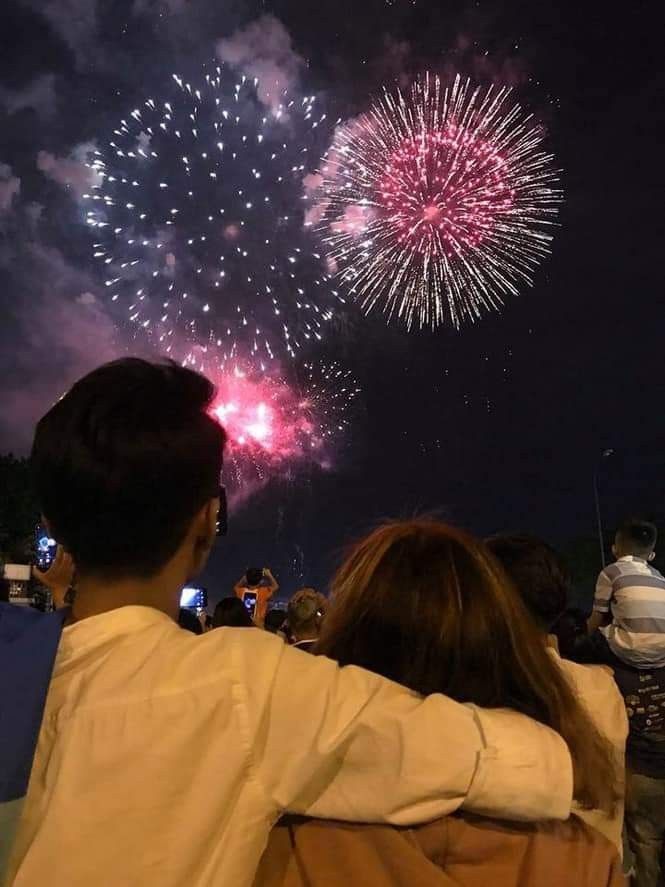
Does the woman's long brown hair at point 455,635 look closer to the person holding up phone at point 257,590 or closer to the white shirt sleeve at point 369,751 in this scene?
the white shirt sleeve at point 369,751

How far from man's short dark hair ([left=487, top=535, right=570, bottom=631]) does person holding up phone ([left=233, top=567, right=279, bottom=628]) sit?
655 centimetres

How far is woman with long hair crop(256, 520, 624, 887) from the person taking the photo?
133 centimetres

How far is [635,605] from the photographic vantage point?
160 inches

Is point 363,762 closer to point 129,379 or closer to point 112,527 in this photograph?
point 112,527

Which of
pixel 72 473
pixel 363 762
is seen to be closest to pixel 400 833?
pixel 363 762

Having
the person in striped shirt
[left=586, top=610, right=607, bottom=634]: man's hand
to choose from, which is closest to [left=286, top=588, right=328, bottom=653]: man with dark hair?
[left=586, top=610, right=607, bottom=634]: man's hand

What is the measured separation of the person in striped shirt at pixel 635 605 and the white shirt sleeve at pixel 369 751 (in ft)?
10.00

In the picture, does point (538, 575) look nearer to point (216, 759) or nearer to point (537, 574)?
point (537, 574)

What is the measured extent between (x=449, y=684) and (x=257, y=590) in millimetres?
8203

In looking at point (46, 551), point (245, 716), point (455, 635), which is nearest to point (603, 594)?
point (455, 635)

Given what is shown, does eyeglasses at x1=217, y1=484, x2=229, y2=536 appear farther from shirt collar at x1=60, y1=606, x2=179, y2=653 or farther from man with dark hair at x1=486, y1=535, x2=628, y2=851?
man with dark hair at x1=486, y1=535, x2=628, y2=851

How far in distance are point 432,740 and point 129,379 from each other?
2.73ft

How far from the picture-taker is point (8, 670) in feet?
3.76

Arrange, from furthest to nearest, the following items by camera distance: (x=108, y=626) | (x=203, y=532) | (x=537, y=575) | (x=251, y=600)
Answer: (x=251, y=600)
(x=537, y=575)
(x=203, y=532)
(x=108, y=626)
